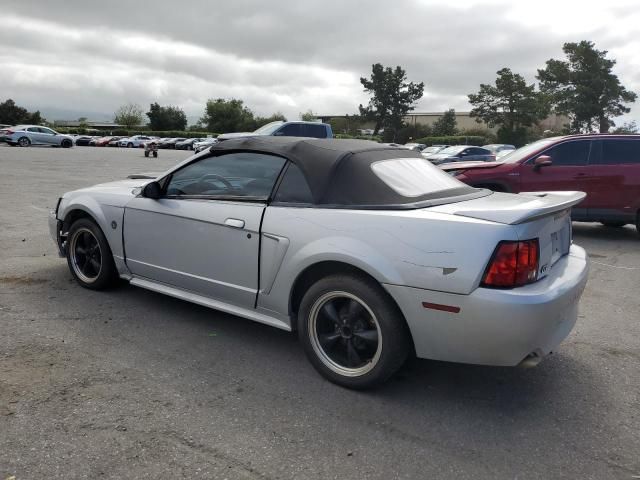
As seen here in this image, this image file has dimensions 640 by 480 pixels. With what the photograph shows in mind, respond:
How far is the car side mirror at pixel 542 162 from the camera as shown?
802 centimetres

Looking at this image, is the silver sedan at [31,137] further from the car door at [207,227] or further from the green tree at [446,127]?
the green tree at [446,127]

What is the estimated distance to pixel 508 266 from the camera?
106 inches

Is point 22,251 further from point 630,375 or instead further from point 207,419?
point 630,375

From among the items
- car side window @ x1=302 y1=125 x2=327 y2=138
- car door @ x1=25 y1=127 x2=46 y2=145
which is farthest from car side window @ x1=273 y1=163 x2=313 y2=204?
car door @ x1=25 y1=127 x2=46 y2=145

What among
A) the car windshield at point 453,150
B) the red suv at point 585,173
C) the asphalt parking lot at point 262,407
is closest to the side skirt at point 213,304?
the asphalt parking lot at point 262,407

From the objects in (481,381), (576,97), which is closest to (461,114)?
(576,97)

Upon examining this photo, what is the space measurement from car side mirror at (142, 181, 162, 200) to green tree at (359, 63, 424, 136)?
82.0 metres

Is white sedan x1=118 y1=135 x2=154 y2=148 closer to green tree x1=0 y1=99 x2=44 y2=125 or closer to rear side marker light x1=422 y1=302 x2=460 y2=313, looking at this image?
green tree x1=0 y1=99 x2=44 y2=125

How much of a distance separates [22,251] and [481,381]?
5.33 meters

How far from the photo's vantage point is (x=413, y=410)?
114 inches

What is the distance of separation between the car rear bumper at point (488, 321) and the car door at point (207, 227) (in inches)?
44.5

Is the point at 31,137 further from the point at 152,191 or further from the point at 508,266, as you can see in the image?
the point at 508,266

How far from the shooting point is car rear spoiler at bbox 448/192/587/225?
2.78 meters

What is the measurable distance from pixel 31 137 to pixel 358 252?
130 feet
